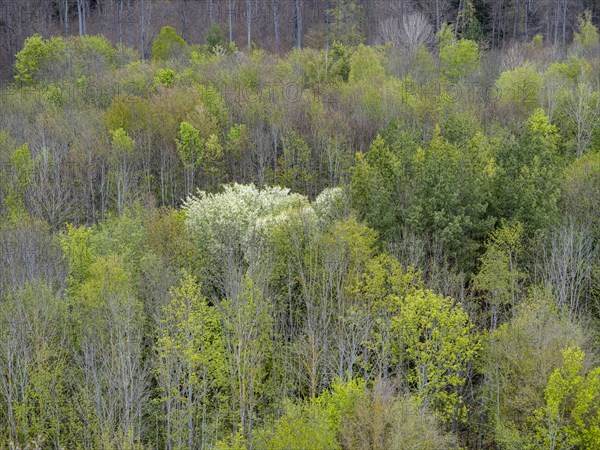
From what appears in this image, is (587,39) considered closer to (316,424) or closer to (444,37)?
(444,37)

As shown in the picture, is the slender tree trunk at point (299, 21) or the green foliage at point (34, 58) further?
the slender tree trunk at point (299, 21)

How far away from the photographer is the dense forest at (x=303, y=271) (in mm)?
29781

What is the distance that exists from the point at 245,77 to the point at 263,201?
21492 millimetres

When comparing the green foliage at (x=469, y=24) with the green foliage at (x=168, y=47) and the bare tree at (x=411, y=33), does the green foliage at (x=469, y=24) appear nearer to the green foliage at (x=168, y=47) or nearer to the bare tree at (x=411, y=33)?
the bare tree at (x=411, y=33)

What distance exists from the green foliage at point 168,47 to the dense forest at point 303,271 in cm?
1214

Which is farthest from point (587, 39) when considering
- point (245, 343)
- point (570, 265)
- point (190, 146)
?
point (245, 343)

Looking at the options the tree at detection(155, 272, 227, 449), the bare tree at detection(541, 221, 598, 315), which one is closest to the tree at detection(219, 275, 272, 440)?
the tree at detection(155, 272, 227, 449)

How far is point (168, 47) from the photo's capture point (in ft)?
217

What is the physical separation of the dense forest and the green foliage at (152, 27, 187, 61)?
12.1 m

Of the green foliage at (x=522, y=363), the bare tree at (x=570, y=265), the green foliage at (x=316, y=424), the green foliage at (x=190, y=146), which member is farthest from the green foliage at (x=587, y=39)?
the green foliage at (x=316, y=424)

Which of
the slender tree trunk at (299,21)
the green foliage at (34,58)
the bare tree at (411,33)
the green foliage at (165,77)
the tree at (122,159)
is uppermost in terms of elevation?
the slender tree trunk at (299,21)

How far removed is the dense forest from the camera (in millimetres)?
29781

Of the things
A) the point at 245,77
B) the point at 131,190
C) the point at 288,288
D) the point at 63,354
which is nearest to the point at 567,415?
the point at 288,288

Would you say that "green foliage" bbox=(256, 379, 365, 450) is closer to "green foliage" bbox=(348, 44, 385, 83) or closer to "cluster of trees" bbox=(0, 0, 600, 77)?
"green foliage" bbox=(348, 44, 385, 83)
